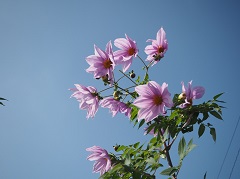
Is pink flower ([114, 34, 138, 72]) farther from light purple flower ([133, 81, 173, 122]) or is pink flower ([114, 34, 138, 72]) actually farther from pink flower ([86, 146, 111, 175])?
pink flower ([86, 146, 111, 175])

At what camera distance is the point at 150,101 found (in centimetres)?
188

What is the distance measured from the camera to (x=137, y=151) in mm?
2131

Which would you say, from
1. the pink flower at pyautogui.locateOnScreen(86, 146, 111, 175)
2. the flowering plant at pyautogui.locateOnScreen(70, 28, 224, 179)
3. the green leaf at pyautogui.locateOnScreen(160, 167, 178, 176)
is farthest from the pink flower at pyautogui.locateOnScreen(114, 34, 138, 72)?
the green leaf at pyautogui.locateOnScreen(160, 167, 178, 176)

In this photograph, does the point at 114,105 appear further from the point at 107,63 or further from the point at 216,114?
the point at 216,114

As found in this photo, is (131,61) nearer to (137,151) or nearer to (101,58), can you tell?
(101,58)

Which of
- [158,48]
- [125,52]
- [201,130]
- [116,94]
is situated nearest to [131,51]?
[125,52]

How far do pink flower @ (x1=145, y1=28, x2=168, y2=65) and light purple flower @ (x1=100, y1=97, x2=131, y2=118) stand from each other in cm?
48

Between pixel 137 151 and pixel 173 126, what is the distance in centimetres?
43

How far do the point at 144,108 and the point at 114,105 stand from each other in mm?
329

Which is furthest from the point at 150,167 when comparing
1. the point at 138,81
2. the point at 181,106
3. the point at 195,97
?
the point at 138,81

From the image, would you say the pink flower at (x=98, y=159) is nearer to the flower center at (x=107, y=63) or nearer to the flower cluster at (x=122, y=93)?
the flower cluster at (x=122, y=93)

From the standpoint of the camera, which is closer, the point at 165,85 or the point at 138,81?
the point at 165,85

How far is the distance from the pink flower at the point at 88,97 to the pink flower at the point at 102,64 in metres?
0.16

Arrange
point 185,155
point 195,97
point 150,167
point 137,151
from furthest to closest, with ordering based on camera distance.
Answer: point 137,151 → point 195,97 → point 150,167 → point 185,155
